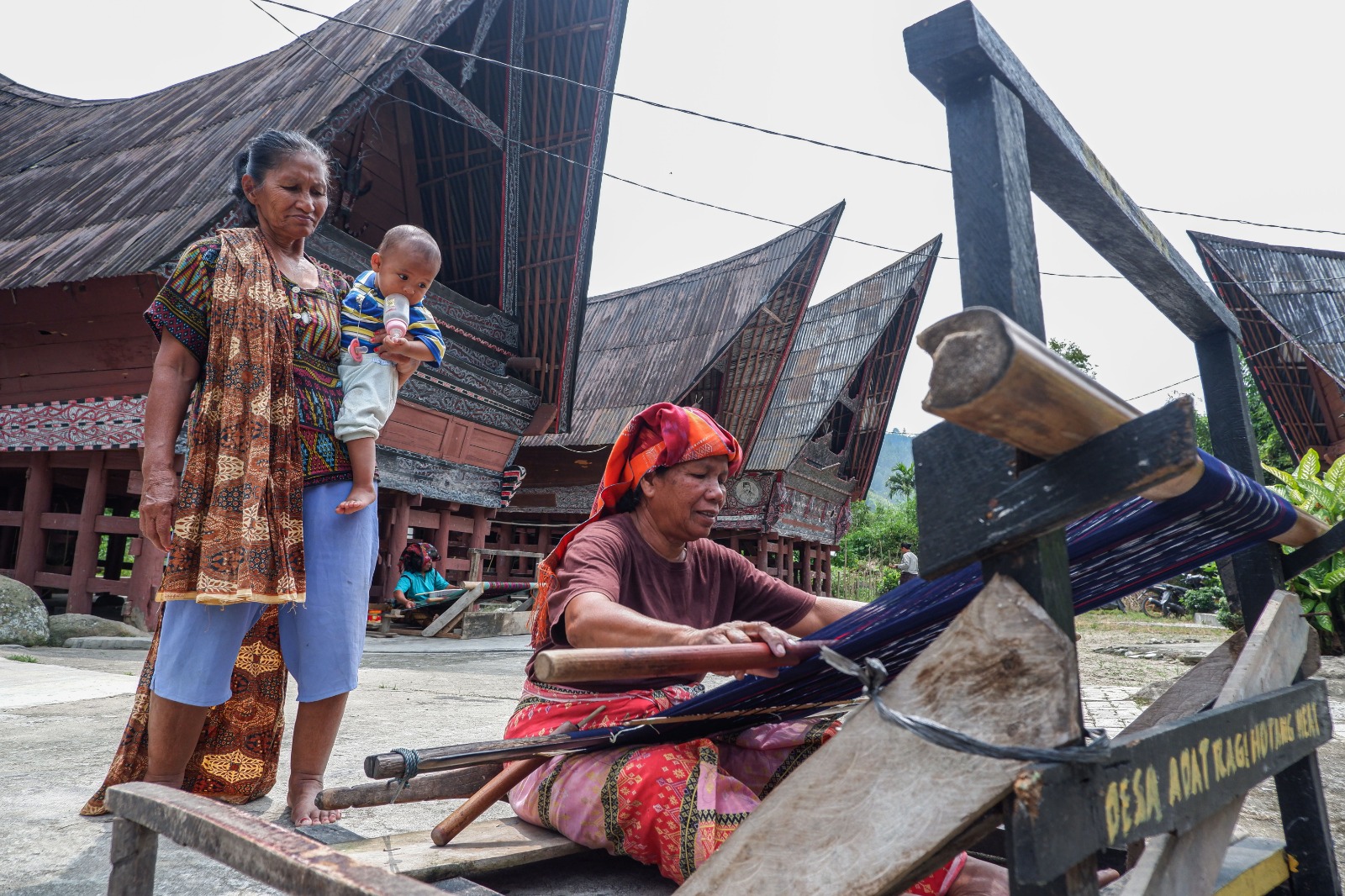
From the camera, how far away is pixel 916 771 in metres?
0.79

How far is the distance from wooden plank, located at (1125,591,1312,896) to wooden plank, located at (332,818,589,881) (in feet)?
3.29

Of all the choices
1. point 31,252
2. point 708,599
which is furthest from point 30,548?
point 708,599

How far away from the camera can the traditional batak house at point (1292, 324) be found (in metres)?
10.5

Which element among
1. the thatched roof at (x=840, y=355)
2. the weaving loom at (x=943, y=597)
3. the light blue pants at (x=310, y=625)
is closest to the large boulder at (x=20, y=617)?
the light blue pants at (x=310, y=625)

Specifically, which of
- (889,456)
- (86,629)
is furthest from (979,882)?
(889,456)

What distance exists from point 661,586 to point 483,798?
59 centimetres

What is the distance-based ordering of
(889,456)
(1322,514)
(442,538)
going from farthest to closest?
(889,456)
(442,538)
(1322,514)

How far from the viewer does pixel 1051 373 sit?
0.72m

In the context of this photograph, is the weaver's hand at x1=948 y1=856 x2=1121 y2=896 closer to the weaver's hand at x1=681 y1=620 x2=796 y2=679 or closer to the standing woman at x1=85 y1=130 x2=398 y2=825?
the weaver's hand at x1=681 y1=620 x2=796 y2=679

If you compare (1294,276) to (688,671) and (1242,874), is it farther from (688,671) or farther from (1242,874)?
(688,671)

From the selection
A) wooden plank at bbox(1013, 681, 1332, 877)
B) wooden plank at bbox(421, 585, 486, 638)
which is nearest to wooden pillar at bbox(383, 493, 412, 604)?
wooden plank at bbox(421, 585, 486, 638)

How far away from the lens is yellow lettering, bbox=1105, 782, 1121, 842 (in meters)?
0.82

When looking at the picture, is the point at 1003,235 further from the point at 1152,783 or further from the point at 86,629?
the point at 86,629

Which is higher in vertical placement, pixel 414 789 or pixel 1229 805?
pixel 1229 805
